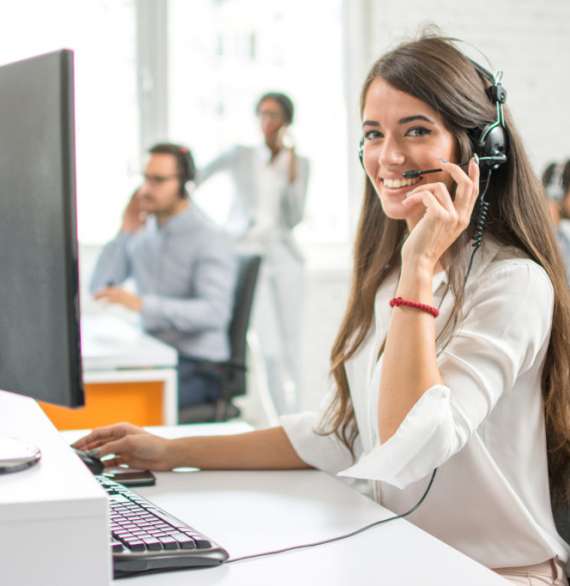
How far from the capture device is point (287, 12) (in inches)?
183

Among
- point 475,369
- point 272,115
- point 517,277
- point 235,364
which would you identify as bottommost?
point 235,364

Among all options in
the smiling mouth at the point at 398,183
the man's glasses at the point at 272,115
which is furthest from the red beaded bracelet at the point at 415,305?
the man's glasses at the point at 272,115

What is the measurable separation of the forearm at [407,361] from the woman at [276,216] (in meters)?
3.16

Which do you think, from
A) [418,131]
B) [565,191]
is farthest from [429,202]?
[565,191]

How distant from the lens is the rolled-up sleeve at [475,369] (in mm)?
1057

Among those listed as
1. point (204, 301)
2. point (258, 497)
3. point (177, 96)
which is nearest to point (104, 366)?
point (204, 301)

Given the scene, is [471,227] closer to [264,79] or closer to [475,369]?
[475,369]

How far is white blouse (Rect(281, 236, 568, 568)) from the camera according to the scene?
1.12 meters

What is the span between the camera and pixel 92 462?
4.02ft

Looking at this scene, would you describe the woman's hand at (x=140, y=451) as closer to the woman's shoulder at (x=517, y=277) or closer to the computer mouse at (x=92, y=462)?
the computer mouse at (x=92, y=462)

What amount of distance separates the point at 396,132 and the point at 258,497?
20.1 inches

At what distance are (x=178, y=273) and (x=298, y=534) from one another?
2.30 m

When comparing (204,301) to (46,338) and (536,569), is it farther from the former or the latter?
(46,338)

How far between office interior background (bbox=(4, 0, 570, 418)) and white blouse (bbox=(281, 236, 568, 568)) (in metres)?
3.18
